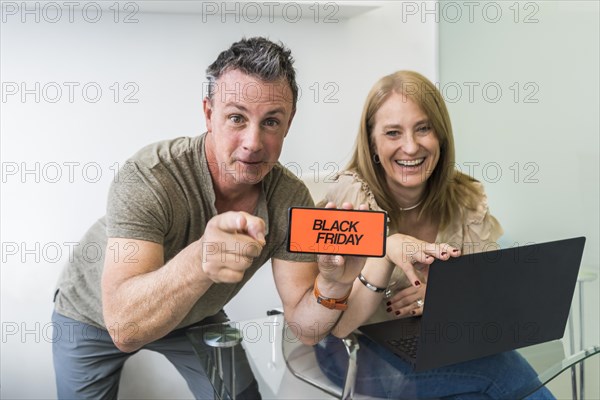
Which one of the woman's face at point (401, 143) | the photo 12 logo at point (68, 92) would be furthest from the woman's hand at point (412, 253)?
the photo 12 logo at point (68, 92)

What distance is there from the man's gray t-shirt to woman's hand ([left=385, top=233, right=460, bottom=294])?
0.19 meters

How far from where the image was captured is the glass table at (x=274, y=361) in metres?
1.17

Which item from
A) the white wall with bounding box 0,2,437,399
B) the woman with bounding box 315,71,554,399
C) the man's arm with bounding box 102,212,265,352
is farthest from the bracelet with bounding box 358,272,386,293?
the white wall with bounding box 0,2,437,399

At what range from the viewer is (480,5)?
2299mm

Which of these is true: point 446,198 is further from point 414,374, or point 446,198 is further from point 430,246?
point 414,374

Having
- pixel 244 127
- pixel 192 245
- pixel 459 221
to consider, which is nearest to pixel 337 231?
pixel 192 245

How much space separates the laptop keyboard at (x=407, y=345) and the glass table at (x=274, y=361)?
125mm

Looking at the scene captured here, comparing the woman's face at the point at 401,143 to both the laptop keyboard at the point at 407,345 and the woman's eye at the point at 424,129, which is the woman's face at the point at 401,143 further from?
the laptop keyboard at the point at 407,345

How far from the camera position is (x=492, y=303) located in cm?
109

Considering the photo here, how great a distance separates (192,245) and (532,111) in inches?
57.9

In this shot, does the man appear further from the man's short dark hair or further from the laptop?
the laptop

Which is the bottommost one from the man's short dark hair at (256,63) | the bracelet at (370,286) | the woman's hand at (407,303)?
the woman's hand at (407,303)

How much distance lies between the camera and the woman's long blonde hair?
160 centimetres

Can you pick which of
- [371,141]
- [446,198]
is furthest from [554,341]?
[371,141]
